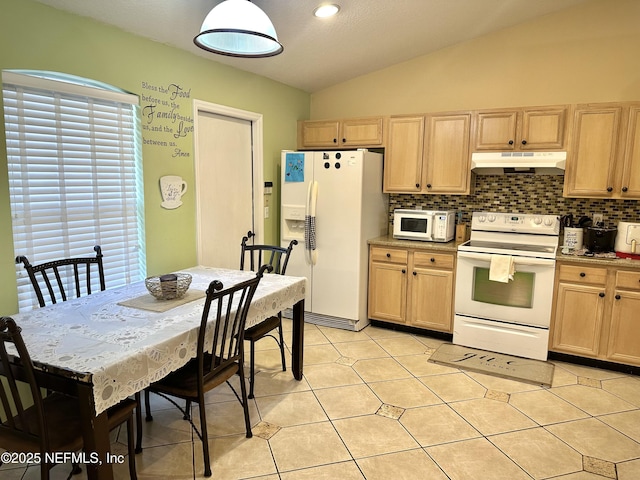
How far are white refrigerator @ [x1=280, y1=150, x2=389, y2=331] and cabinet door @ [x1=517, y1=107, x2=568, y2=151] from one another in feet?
4.11

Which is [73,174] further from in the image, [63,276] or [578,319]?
[578,319]

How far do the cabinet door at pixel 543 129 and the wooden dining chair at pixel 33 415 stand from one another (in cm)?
339

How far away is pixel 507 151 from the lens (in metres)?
3.58

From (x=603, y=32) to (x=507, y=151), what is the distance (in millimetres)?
1187

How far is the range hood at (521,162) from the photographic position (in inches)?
132

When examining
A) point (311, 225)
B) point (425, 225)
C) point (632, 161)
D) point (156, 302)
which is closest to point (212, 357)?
point (156, 302)

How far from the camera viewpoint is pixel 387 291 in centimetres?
401

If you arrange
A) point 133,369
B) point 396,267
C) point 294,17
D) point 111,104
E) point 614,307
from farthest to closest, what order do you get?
1. point 396,267
2. point 614,307
3. point 294,17
4. point 111,104
5. point 133,369

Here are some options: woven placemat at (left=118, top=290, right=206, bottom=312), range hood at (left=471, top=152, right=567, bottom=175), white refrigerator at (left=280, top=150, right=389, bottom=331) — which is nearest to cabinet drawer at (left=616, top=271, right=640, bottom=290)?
range hood at (left=471, top=152, right=567, bottom=175)

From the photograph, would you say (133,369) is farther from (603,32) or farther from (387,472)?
(603,32)

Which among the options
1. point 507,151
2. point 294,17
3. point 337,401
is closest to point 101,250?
point 337,401

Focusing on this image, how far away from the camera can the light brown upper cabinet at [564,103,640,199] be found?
3.20m

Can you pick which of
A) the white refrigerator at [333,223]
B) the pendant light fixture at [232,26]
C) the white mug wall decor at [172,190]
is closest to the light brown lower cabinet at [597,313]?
the white refrigerator at [333,223]

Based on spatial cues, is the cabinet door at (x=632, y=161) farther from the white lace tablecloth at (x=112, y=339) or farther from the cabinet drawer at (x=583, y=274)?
the white lace tablecloth at (x=112, y=339)
